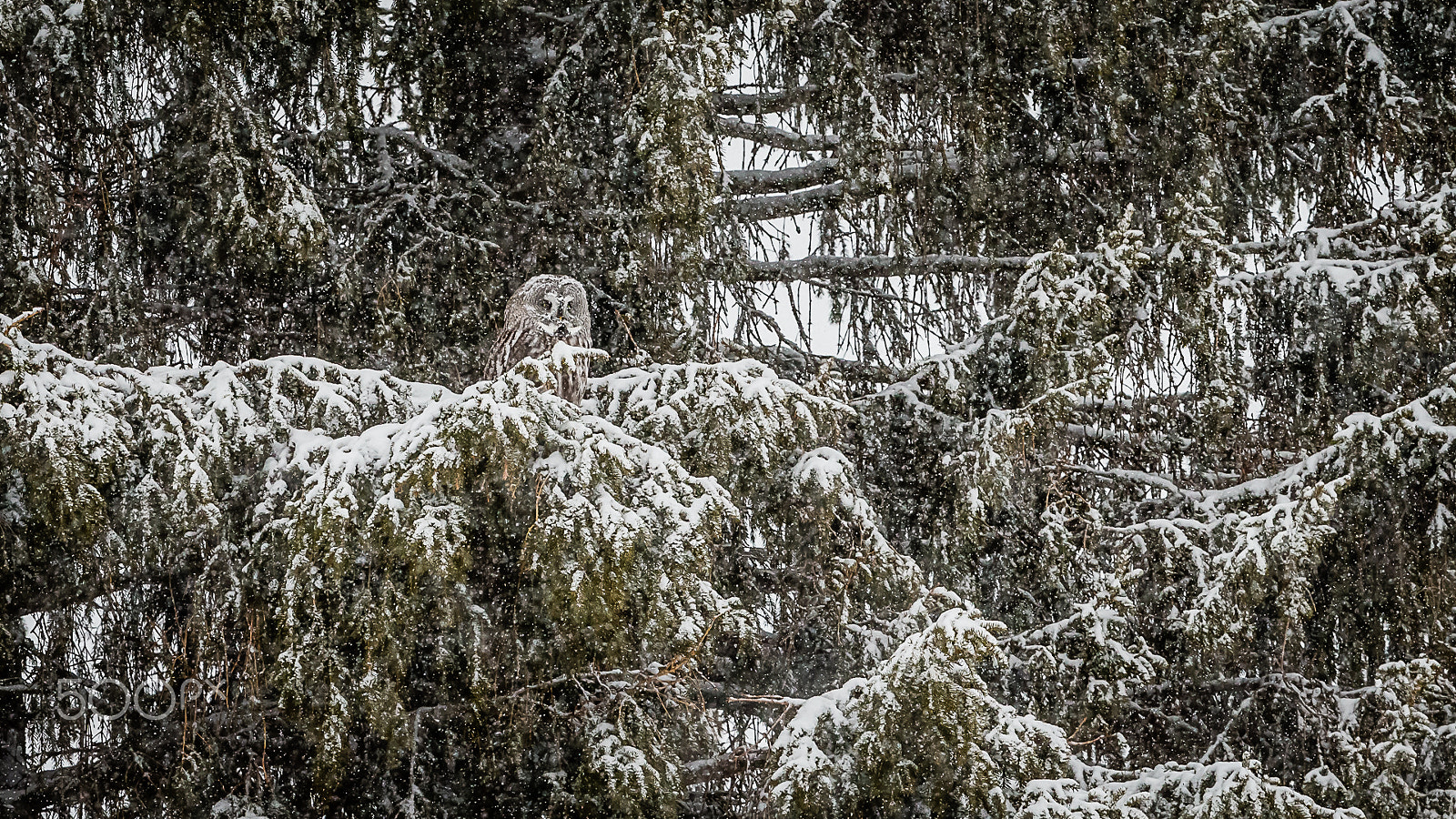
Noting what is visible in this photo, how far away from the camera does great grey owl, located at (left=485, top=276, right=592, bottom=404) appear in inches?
189

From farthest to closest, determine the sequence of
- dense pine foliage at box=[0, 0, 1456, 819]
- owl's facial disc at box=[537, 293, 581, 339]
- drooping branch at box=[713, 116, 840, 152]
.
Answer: drooping branch at box=[713, 116, 840, 152] < owl's facial disc at box=[537, 293, 581, 339] < dense pine foliage at box=[0, 0, 1456, 819]

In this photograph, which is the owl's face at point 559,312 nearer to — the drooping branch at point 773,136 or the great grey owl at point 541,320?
the great grey owl at point 541,320

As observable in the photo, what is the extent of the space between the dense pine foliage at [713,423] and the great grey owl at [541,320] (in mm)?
291

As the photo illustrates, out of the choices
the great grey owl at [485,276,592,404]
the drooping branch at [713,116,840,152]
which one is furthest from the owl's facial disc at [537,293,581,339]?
the drooping branch at [713,116,840,152]

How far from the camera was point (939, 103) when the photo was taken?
19.3ft

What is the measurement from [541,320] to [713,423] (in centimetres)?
94

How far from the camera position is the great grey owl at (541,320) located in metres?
4.81

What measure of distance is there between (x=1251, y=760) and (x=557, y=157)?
124 inches

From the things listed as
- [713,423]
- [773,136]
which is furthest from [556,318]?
[773,136]

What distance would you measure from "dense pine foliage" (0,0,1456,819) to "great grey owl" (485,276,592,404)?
29 cm

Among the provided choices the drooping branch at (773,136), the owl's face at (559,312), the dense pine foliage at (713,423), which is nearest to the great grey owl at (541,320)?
the owl's face at (559,312)

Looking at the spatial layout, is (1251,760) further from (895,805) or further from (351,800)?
(351,800)

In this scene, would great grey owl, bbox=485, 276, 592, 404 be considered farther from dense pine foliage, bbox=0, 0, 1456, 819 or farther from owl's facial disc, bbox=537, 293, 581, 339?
dense pine foliage, bbox=0, 0, 1456, 819

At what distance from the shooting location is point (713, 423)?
163 inches
